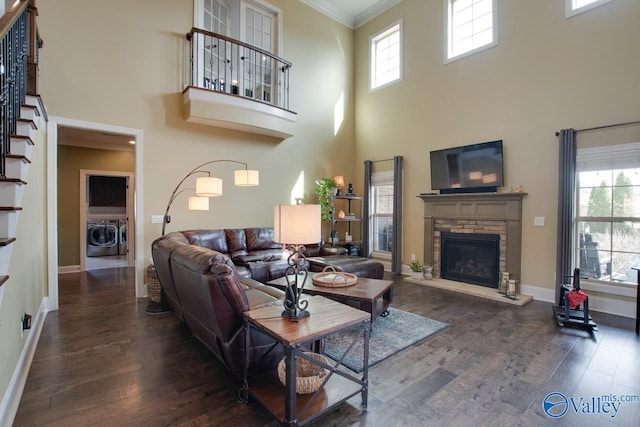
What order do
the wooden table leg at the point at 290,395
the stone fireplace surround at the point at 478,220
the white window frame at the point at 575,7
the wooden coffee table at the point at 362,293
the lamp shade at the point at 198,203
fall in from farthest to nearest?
the stone fireplace surround at the point at 478,220 → the lamp shade at the point at 198,203 → the white window frame at the point at 575,7 → the wooden coffee table at the point at 362,293 → the wooden table leg at the point at 290,395

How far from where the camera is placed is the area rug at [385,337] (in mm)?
2754

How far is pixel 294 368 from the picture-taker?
5.57 feet

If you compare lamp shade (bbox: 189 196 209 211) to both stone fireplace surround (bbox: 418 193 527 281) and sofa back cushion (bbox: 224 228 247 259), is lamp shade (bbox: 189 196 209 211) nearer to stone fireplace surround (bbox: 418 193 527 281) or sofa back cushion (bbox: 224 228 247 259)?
sofa back cushion (bbox: 224 228 247 259)

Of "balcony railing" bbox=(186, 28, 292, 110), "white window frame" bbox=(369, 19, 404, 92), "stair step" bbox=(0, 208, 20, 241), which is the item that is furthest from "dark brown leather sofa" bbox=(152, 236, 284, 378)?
"white window frame" bbox=(369, 19, 404, 92)

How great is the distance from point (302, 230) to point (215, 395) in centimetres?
135

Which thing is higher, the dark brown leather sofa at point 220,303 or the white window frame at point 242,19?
the white window frame at point 242,19

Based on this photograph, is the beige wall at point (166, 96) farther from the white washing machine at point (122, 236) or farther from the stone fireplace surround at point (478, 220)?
the white washing machine at point (122, 236)

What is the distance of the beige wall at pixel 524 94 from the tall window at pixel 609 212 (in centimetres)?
28

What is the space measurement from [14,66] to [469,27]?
6.36 m

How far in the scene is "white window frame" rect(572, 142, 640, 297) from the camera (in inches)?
150

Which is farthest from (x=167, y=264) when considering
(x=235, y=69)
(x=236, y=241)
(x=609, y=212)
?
(x=609, y=212)

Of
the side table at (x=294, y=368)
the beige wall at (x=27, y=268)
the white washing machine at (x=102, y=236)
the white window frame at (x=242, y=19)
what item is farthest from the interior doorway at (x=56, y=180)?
the side table at (x=294, y=368)

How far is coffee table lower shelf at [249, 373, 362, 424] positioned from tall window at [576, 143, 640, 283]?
4059 mm

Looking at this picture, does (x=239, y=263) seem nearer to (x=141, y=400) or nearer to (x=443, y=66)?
(x=141, y=400)
